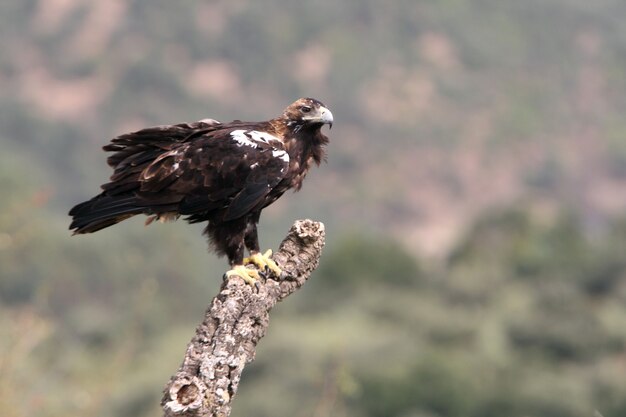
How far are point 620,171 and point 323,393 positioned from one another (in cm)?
8681

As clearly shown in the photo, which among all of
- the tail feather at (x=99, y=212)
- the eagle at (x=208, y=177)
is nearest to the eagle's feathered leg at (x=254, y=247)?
the eagle at (x=208, y=177)

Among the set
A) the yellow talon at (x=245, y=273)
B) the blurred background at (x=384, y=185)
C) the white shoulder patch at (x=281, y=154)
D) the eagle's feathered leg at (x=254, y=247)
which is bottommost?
the yellow talon at (x=245, y=273)

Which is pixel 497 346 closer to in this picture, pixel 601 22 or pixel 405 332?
pixel 405 332

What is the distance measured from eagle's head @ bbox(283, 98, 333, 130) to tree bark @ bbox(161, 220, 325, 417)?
1319 millimetres

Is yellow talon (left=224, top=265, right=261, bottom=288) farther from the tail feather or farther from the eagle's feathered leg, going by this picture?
the tail feather

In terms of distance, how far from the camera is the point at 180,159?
7.95m

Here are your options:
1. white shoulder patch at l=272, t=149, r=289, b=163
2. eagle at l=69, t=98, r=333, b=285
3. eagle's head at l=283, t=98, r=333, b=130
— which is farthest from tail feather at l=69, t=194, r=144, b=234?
eagle's head at l=283, t=98, r=333, b=130

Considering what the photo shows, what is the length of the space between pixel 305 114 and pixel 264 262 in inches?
38.9

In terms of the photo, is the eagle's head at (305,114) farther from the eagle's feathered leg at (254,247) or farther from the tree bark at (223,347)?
the tree bark at (223,347)

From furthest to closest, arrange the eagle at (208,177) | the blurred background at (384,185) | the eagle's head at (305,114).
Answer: the blurred background at (384,185) → the eagle's head at (305,114) → the eagle at (208,177)

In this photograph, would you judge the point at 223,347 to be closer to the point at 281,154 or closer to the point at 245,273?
the point at 245,273

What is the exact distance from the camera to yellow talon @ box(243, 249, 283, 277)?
731 cm

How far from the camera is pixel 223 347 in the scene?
20.6ft

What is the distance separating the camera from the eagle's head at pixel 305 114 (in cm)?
829
